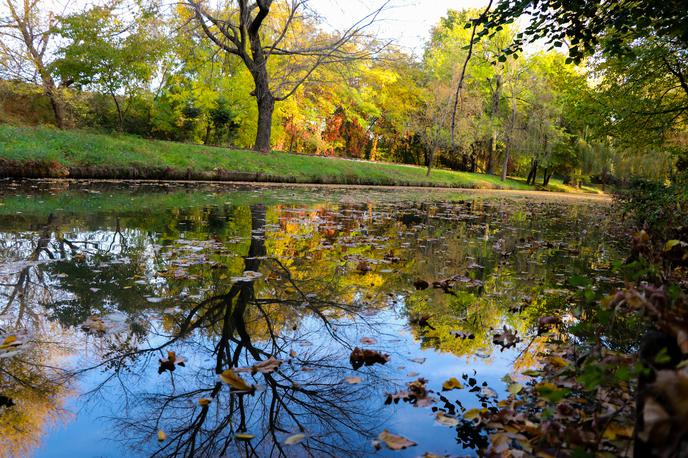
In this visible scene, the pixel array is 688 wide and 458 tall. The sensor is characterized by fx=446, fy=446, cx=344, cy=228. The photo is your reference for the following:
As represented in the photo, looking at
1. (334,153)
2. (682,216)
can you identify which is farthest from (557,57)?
(682,216)

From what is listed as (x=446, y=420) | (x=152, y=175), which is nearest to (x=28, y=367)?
(x=446, y=420)

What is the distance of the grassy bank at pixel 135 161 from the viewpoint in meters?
12.0

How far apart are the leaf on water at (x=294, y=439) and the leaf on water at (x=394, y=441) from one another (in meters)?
0.32

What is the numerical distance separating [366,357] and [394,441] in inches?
30.1

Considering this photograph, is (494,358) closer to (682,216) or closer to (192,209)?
(682,216)

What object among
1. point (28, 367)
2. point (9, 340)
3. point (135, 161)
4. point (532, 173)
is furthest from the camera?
point (532, 173)

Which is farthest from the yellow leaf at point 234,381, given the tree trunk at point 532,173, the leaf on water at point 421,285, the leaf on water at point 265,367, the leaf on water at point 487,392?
the tree trunk at point 532,173

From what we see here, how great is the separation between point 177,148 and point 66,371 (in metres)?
15.2

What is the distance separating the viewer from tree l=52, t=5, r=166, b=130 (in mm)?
17969

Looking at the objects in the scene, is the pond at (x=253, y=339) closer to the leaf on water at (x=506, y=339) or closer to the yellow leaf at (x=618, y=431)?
the leaf on water at (x=506, y=339)

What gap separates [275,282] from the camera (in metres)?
3.94

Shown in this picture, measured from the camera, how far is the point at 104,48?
17.9 m

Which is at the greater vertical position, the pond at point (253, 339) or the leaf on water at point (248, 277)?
the leaf on water at point (248, 277)

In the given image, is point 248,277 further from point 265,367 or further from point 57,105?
point 57,105
